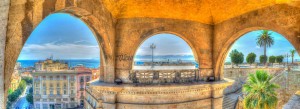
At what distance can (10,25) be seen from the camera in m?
4.37

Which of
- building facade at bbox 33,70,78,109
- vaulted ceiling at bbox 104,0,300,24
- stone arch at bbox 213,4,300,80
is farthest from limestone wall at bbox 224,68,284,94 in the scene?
building facade at bbox 33,70,78,109

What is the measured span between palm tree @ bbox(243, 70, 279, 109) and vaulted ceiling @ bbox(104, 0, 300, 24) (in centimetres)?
948

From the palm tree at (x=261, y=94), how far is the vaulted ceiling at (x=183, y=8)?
9476mm

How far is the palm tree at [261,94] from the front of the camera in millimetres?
16511

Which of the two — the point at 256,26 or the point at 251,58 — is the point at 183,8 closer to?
the point at 256,26

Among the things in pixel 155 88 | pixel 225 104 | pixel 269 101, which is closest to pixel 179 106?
pixel 155 88

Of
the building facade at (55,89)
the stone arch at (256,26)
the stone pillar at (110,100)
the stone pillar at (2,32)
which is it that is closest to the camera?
the stone pillar at (2,32)

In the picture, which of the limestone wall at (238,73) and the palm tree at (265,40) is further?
the palm tree at (265,40)

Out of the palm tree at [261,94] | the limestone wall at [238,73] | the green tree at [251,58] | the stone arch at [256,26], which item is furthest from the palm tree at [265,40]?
the stone arch at [256,26]

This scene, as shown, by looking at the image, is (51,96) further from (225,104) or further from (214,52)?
(214,52)

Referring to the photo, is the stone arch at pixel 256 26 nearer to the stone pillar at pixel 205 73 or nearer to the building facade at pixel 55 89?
the stone pillar at pixel 205 73

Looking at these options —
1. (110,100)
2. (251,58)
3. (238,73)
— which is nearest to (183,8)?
(110,100)

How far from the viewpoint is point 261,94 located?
17031mm

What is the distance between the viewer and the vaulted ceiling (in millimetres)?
8898
